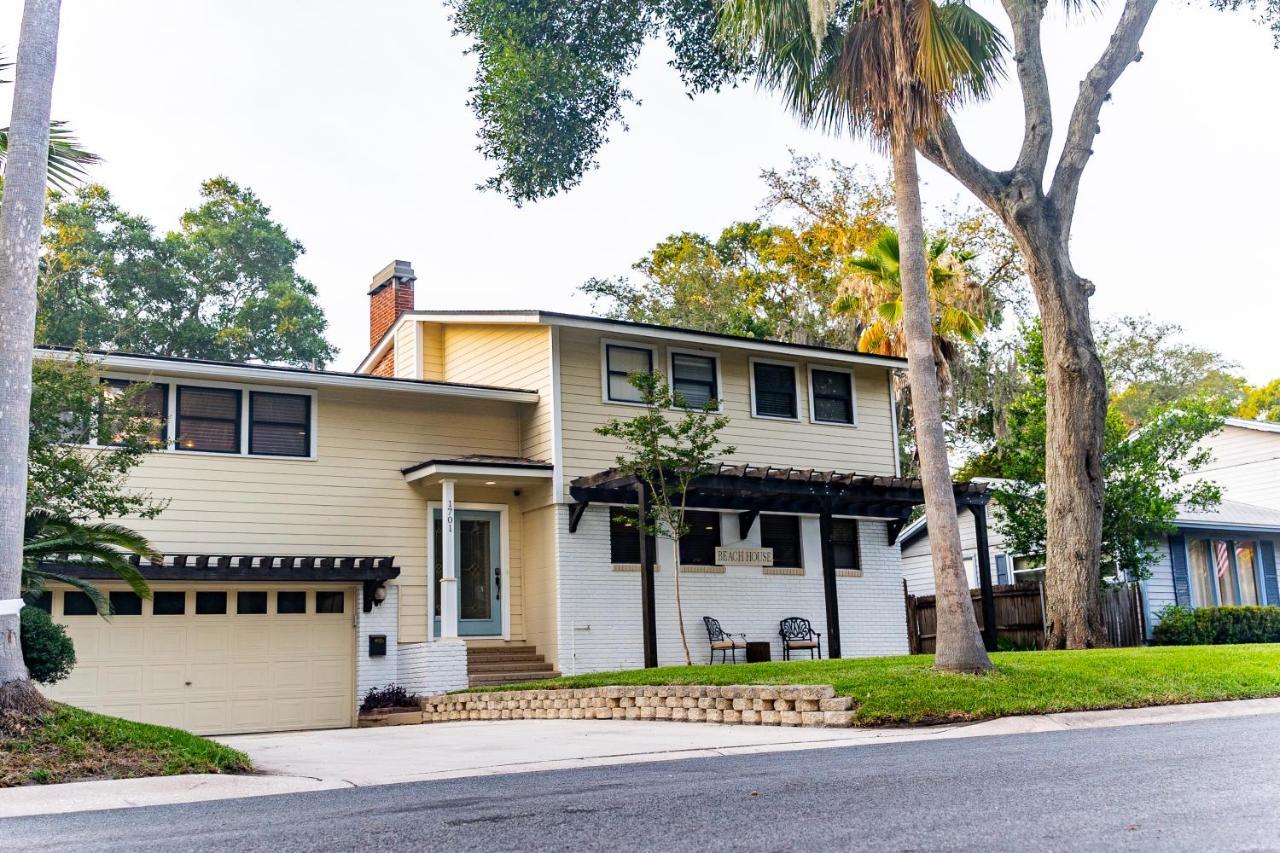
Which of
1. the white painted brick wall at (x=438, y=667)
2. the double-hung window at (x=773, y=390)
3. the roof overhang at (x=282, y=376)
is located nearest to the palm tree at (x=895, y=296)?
the double-hung window at (x=773, y=390)

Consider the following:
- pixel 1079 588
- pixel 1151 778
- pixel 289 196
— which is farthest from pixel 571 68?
pixel 289 196

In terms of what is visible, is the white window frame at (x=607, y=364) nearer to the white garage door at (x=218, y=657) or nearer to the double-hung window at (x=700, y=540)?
the double-hung window at (x=700, y=540)

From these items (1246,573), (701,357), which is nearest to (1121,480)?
(1246,573)

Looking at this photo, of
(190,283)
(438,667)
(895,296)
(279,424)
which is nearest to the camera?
(438,667)

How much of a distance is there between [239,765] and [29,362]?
3.62m

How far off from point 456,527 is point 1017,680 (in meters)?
10.4

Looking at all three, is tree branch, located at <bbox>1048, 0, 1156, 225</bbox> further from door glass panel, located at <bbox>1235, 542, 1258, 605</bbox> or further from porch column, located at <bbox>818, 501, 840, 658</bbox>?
door glass panel, located at <bbox>1235, 542, 1258, 605</bbox>

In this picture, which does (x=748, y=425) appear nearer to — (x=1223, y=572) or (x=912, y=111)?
(x=912, y=111)

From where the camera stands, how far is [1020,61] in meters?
19.5

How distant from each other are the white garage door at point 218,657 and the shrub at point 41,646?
22.7 feet

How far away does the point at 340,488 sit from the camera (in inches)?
746

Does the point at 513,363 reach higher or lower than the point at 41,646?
higher

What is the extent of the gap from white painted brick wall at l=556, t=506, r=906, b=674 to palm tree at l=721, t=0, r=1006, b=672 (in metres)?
7.50

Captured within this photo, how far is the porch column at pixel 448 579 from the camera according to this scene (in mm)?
18344
